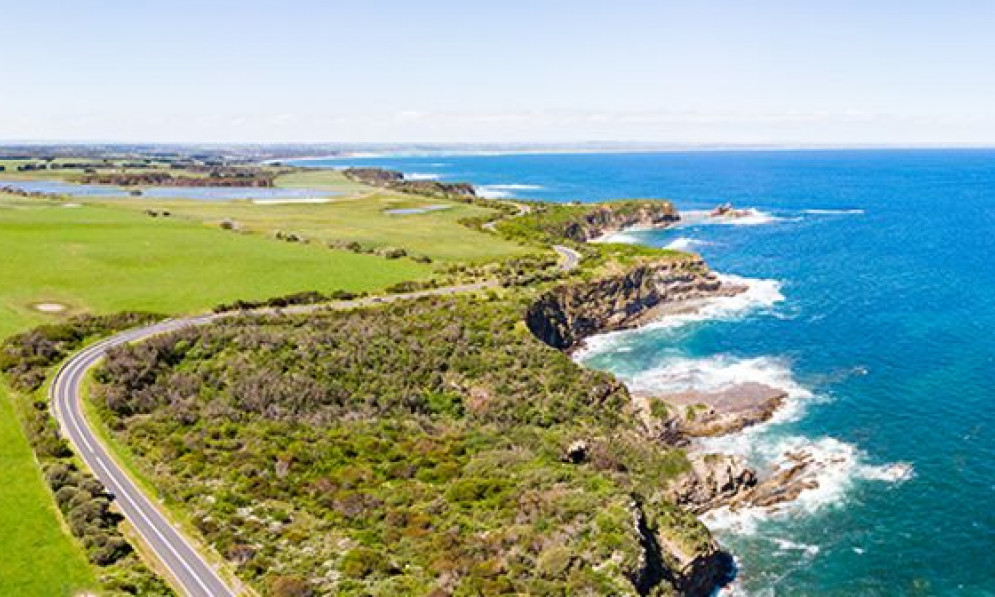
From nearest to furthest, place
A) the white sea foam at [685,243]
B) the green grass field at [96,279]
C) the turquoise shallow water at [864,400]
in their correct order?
1. the green grass field at [96,279]
2. the turquoise shallow water at [864,400]
3. the white sea foam at [685,243]

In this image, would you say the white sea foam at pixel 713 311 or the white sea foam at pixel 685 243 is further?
the white sea foam at pixel 685 243

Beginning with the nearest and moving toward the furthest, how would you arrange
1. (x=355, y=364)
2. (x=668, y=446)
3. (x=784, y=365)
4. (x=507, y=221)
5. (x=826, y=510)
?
(x=826, y=510)
(x=668, y=446)
(x=355, y=364)
(x=784, y=365)
(x=507, y=221)

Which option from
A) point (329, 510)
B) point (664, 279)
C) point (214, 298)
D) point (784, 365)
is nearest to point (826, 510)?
point (784, 365)

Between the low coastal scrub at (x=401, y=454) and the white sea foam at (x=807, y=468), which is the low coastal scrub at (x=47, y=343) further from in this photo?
the white sea foam at (x=807, y=468)

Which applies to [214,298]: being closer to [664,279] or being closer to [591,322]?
[591,322]

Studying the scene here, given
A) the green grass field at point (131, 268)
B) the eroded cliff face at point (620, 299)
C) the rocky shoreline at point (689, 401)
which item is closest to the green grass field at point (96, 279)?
the green grass field at point (131, 268)

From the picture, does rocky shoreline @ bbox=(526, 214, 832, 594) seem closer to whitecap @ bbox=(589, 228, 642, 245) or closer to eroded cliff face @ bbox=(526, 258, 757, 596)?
eroded cliff face @ bbox=(526, 258, 757, 596)
